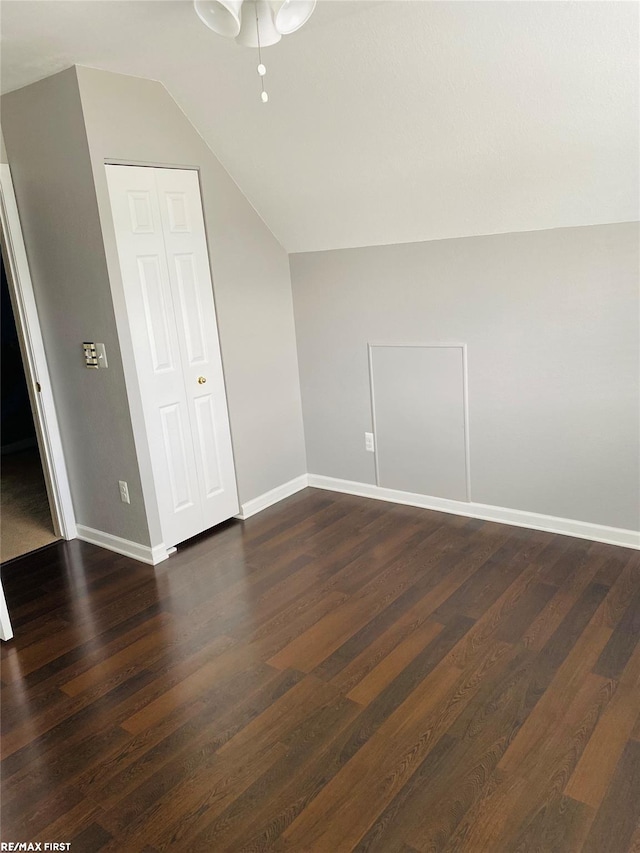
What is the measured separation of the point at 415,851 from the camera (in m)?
1.64

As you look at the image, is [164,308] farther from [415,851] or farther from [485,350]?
[415,851]

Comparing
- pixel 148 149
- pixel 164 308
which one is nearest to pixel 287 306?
pixel 164 308

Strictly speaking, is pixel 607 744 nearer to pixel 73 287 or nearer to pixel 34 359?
pixel 73 287

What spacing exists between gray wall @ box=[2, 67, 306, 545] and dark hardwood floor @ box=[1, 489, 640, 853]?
0.61 m

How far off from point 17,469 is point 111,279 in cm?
272

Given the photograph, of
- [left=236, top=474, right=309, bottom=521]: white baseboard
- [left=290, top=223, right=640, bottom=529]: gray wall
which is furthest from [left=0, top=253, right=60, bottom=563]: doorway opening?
[left=290, top=223, right=640, bottom=529]: gray wall

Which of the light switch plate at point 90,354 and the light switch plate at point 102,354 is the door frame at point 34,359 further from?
the light switch plate at point 102,354

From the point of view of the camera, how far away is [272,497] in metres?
4.05

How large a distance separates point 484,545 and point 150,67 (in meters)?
2.74

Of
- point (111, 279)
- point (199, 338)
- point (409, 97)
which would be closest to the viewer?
point (409, 97)

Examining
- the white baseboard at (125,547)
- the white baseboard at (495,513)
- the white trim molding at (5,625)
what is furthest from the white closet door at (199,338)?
the white trim molding at (5,625)

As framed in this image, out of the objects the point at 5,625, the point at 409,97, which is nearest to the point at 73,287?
the point at 5,625

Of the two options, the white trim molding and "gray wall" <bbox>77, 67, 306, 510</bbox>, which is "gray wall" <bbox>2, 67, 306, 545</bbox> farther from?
the white trim molding

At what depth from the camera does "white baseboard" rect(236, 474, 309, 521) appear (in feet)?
12.7
